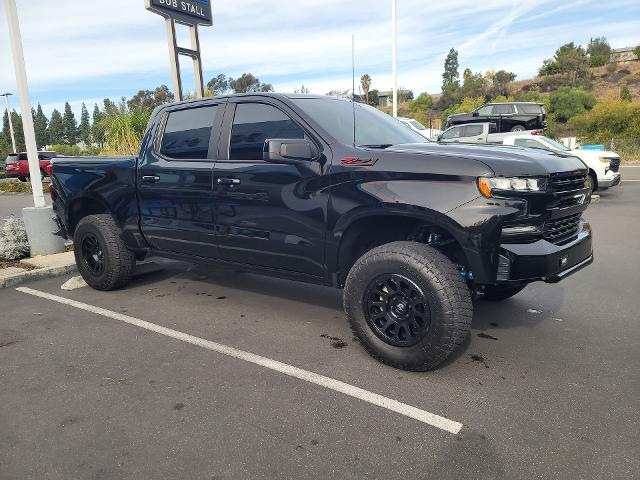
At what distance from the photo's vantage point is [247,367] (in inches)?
136

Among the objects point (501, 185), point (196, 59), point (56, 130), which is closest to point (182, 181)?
point (501, 185)

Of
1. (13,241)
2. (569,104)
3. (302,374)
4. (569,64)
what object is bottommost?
(302,374)

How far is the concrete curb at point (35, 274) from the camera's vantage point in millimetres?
5699

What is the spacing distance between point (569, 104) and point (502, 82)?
19925mm

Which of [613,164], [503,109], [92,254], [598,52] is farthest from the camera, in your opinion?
[598,52]

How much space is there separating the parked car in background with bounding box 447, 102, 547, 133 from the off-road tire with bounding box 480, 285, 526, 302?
→ 1822 cm

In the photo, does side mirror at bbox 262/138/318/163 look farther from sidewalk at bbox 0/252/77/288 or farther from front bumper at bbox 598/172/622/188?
front bumper at bbox 598/172/622/188

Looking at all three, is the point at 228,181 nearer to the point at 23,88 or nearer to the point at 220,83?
the point at 23,88

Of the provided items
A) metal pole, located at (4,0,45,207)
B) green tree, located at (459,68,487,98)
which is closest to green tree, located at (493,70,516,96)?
green tree, located at (459,68,487,98)

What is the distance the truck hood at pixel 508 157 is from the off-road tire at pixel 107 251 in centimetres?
308

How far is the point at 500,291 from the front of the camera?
435cm

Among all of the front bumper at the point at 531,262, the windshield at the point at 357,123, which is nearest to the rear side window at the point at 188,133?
the windshield at the point at 357,123

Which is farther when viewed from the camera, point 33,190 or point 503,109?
point 503,109

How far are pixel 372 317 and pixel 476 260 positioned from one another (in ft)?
2.71
